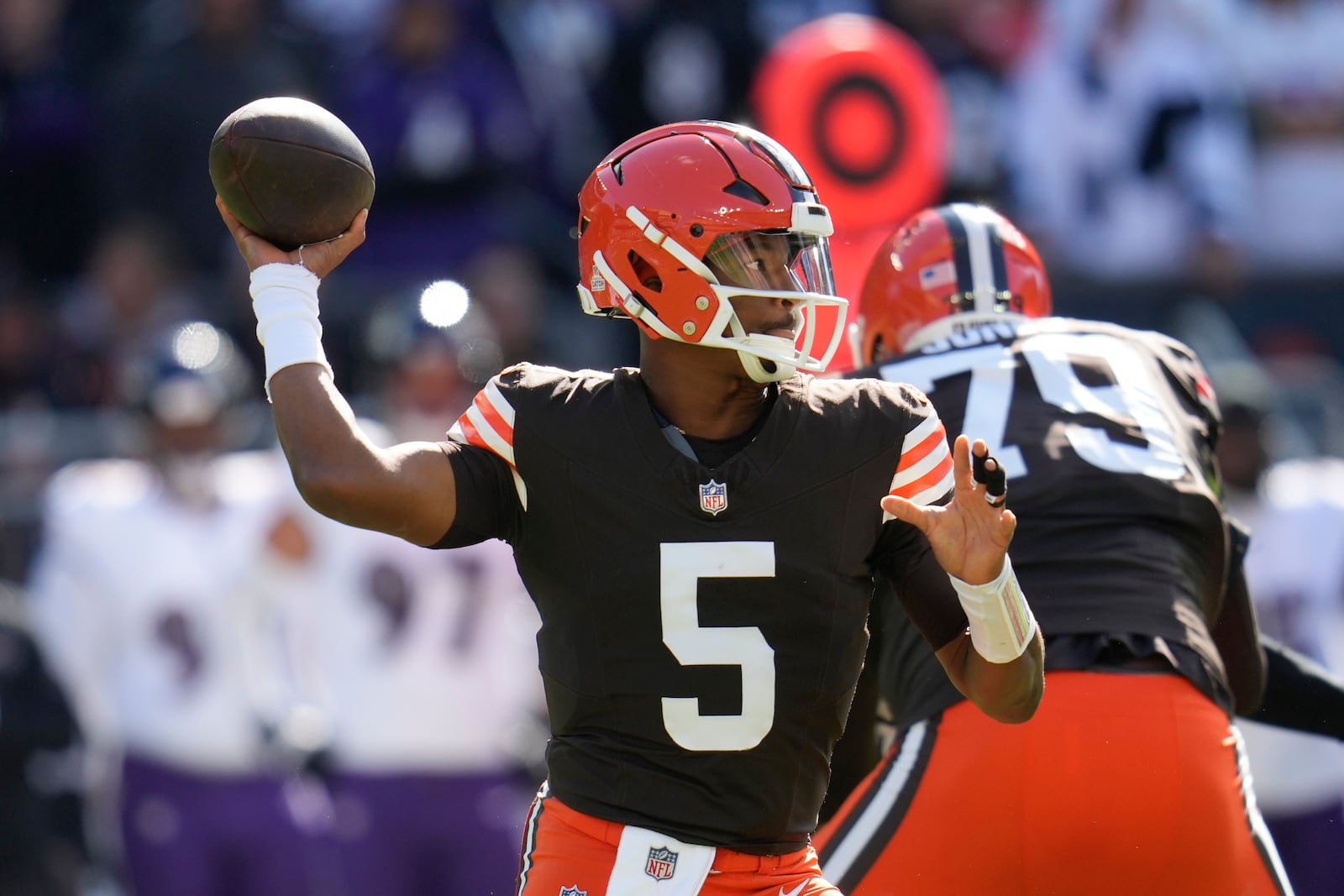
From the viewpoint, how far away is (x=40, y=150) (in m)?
9.18

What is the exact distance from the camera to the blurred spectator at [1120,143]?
31.1 feet

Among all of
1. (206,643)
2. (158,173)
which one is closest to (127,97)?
(158,173)

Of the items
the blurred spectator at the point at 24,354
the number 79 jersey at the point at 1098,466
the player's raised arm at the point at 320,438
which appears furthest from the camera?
the blurred spectator at the point at 24,354

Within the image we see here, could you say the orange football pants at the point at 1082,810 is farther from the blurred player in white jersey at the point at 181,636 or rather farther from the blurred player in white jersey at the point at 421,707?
the blurred player in white jersey at the point at 181,636

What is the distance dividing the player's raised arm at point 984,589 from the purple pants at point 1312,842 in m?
4.06

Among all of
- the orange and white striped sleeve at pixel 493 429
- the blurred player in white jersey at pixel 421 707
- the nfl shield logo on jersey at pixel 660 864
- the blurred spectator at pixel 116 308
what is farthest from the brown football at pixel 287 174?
the blurred spectator at pixel 116 308

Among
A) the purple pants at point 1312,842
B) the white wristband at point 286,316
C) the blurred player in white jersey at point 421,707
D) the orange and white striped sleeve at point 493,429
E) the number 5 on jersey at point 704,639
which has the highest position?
the white wristband at point 286,316

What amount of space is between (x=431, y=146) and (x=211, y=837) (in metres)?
3.38

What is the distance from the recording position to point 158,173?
8938mm

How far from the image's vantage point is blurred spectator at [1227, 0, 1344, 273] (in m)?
9.93

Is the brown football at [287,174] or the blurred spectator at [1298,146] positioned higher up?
the blurred spectator at [1298,146]

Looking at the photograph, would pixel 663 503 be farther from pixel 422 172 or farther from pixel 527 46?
pixel 527 46

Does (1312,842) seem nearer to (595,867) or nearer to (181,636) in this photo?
(181,636)

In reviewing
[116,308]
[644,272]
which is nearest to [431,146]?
[116,308]
